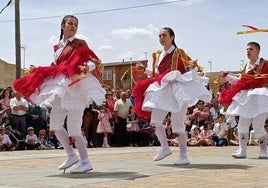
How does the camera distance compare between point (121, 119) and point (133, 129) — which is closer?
point (121, 119)

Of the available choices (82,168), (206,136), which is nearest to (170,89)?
(82,168)

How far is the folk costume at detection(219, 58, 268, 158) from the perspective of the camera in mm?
8766

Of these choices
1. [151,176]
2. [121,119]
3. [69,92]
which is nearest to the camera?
[151,176]

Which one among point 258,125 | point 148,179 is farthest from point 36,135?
point 148,179

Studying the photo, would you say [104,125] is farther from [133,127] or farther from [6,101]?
[6,101]

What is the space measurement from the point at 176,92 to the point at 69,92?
172 centimetres

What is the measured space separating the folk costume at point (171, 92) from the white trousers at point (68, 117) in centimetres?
129

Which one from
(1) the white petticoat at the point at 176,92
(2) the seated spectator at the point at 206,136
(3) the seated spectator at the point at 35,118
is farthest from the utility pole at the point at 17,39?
(1) the white petticoat at the point at 176,92

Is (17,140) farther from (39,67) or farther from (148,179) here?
(148,179)

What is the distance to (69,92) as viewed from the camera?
6.50 m

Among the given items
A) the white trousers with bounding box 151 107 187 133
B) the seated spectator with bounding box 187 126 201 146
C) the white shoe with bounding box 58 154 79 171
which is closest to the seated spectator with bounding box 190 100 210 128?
the seated spectator with bounding box 187 126 201 146

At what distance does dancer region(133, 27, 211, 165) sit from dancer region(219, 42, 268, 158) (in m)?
1.19

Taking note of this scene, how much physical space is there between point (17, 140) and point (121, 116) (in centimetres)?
331

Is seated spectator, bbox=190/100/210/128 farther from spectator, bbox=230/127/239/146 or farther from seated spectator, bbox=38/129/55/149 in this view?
seated spectator, bbox=38/129/55/149
